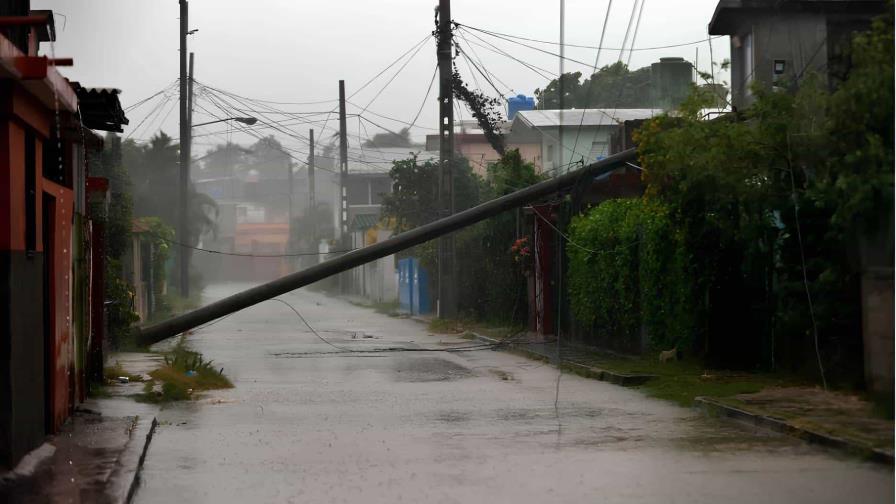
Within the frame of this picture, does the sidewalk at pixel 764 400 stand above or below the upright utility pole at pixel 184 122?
below

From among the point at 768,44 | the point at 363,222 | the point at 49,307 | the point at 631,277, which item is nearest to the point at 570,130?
the point at 768,44

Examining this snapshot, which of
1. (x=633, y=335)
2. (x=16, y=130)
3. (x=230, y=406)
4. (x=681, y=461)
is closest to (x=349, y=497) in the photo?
(x=681, y=461)

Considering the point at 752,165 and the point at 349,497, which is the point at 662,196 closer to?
the point at 752,165

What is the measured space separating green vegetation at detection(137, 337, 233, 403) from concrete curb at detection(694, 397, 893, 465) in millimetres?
6817

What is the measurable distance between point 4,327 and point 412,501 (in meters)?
3.47

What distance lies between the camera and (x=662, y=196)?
18641mm

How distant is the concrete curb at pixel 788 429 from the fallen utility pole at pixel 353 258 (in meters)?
11.5

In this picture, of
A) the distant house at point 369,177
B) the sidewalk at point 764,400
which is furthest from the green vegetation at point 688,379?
the distant house at point 369,177

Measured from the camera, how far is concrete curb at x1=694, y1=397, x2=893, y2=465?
10.1 meters

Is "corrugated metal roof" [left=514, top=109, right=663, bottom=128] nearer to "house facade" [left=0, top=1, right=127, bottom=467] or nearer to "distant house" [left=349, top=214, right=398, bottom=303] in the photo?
"distant house" [left=349, top=214, right=398, bottom=303]

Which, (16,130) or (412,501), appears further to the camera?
(16,130)

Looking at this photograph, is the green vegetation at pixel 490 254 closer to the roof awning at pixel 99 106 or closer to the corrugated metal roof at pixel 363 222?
the roof awning at pixel 99 106

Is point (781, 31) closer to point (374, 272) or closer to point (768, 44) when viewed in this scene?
point (768, 44)

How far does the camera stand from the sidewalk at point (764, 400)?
35.8ft
